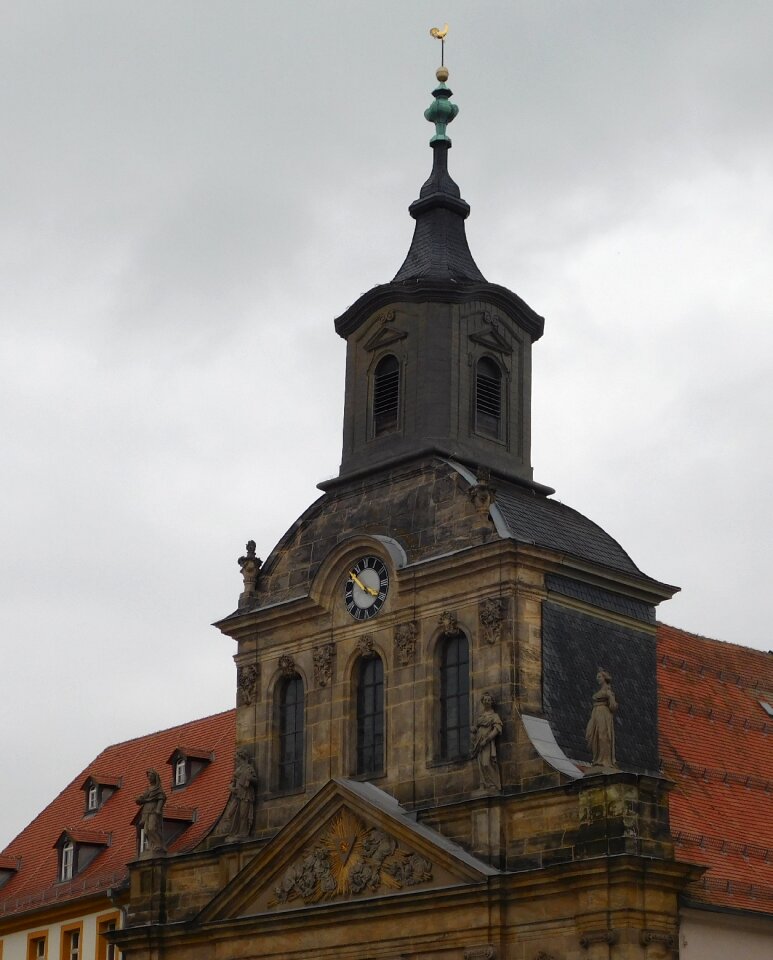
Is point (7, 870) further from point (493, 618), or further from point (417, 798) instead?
point (493, 618)

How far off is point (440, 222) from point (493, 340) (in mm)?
3826

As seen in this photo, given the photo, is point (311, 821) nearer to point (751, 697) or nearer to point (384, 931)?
point (384, 931)

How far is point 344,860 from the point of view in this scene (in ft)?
128

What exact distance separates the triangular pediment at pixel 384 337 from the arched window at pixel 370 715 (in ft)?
24.3

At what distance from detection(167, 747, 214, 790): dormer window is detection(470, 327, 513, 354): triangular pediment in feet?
51.4

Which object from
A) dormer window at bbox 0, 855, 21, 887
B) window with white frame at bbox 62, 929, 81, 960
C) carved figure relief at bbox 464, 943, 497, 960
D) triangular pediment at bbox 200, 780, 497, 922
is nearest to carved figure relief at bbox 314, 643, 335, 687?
triangular pediment at bbox 200, 780, 497, 922

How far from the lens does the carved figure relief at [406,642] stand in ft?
131

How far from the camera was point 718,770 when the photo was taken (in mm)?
41531

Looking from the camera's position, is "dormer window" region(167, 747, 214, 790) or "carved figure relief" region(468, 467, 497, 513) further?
"dormer window" region(167, 747, 214, 790)

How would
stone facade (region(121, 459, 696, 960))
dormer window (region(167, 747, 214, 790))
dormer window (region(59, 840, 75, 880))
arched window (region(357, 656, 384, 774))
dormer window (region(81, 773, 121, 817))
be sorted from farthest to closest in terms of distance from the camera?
dormer window (region(81, 773, 121, 817)) < dormer window (region(167, 747, 214, 790)) < dormer window (region(59, 840, 75, 880)) < arched window (region(357, 656, 384, 774)) < stone facade (region(121, 459, 696, 960))

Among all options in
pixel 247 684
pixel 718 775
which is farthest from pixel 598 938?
pixel 247 684

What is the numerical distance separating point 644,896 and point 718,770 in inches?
307

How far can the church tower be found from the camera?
35.5 metres

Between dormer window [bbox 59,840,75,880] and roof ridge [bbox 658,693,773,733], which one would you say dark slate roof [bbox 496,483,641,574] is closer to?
roof ridge [bbox 658,693,773,733]
